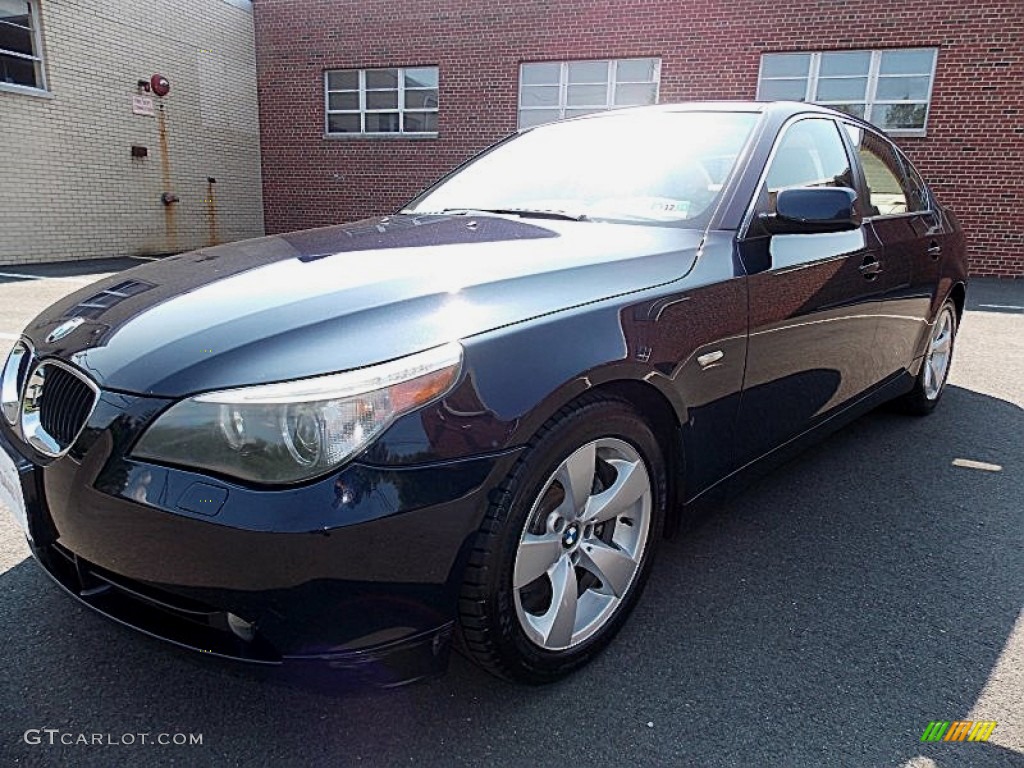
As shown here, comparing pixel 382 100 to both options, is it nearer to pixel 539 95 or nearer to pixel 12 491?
pixel 539 95

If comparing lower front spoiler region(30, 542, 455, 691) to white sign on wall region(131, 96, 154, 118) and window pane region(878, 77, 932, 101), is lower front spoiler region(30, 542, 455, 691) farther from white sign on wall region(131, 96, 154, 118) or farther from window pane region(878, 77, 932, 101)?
white sign on wall region(131, 96, 154, 118)

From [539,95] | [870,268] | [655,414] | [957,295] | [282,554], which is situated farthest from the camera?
[539,95]

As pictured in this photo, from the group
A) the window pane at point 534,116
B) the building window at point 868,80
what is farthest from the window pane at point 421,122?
the building window at point 868,80

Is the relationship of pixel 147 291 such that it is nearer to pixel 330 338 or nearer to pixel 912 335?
pixel 330 338

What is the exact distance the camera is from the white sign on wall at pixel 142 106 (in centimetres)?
1242

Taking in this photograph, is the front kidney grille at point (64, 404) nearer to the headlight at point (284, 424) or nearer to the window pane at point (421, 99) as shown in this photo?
the headlight at point (284, 424)

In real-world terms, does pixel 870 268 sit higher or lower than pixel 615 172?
lower

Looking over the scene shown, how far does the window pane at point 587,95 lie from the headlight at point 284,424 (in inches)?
488

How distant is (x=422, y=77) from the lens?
44.9 ft

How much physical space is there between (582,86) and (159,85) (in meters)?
7.21

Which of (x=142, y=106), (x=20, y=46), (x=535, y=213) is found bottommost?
(x=535, y=213)

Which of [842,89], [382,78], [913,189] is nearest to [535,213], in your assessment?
[913,189]

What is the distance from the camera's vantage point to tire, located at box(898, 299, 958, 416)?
4258mm

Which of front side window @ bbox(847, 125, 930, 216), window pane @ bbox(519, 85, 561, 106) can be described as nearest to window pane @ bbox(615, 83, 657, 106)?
window pane @ bbox(519, 85, 561, 106)
